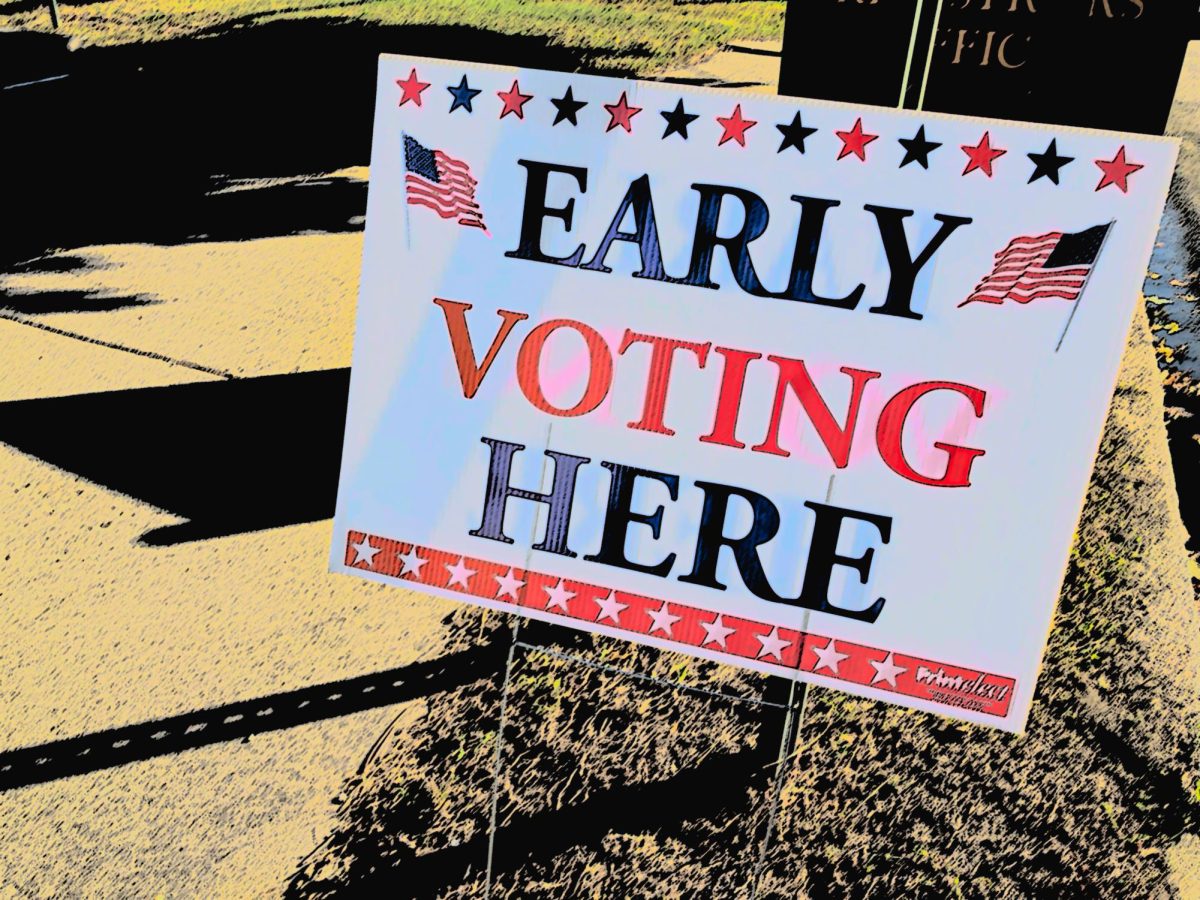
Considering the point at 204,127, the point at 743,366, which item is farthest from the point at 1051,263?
the point at 204,127

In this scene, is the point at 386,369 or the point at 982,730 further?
the point at 982,730

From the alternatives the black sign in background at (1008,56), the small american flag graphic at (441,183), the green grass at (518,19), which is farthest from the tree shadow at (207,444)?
the green grass at (518,19)

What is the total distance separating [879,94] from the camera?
304 cm

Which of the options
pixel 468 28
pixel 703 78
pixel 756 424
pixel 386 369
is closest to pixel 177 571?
pixel 386 369

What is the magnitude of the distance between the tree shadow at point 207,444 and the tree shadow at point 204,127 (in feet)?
9.36

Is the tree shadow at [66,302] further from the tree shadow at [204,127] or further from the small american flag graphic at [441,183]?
the small american flag graphic at [441,183]

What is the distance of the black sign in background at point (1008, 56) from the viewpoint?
2.69 m

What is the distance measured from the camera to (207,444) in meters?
6.05

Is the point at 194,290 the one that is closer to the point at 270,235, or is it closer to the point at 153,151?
the point at 270,235

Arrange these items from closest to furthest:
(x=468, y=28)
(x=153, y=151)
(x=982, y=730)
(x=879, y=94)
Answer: (x=879, y=94) < (x=982, y=730) < (x=153, y=151) < (x=468, y=28)

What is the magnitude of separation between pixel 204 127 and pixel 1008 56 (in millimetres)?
10439

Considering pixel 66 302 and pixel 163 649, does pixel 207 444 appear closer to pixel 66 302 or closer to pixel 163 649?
pixel 163 649

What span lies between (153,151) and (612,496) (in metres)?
10.1

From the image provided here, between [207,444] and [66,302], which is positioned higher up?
[66,302]
